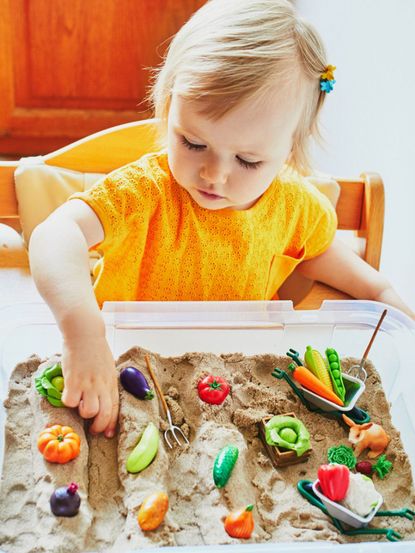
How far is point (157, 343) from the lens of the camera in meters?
0.79

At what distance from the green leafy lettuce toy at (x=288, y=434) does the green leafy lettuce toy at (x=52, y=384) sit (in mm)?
202

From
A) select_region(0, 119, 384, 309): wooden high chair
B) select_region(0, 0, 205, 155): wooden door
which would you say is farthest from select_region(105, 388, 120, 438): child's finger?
select_region(0, 0, 205, 155): wooden door

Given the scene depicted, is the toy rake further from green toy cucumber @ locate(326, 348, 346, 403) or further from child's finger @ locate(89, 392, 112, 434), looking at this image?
green toy cucumber @ locate(326, 348, 346, 403)

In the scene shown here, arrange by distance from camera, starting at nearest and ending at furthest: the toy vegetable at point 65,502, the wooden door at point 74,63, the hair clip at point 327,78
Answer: the toy vegetable at point 65,502 < the hair clip at point 327,78 < the wooden door at point 74,63

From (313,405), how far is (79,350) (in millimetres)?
256

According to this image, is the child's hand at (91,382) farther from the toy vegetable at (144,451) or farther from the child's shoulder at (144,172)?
Answer: the child's shoulder at (144,172)

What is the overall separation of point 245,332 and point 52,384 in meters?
0.25

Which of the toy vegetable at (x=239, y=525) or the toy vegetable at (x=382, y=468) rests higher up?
the toy vegetable at (x=239, y=525)

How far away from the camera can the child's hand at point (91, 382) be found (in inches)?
25.5

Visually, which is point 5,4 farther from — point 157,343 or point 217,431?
point 217,431

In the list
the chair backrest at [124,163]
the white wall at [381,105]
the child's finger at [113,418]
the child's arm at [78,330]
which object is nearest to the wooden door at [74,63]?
the white wall at [381,105]

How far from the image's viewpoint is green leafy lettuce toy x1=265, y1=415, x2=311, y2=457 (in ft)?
2.19

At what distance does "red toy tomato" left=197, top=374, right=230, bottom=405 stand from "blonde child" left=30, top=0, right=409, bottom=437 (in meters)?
0.10

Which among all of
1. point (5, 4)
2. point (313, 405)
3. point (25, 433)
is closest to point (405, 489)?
point (313, 405)
